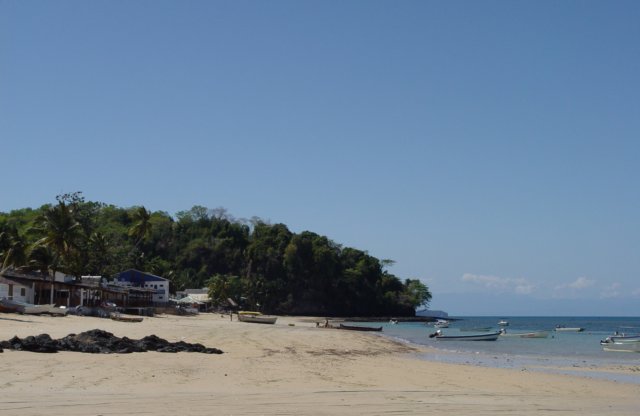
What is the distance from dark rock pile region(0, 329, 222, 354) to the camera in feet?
63.1

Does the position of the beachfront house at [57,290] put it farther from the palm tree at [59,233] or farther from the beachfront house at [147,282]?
the beachfront house at [147,282]

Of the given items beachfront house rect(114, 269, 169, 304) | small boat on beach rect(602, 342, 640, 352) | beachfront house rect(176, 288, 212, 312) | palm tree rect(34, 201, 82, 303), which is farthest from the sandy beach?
beachfront house rect(176, 288, 212, 312)

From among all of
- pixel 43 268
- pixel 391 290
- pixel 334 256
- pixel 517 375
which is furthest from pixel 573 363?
pixel 391 290

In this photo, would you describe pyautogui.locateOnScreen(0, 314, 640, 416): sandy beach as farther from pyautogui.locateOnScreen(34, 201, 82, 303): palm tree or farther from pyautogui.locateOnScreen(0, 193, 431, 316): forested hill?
pyautogui.locateOnScreen(0, 193, 431, 316): forested hill

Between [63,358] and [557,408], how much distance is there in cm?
1298

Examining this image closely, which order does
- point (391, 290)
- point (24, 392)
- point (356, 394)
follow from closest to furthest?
point (24, 392)
point (356, 394)
point (391, 290)

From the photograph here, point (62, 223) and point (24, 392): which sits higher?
point (62, 223)

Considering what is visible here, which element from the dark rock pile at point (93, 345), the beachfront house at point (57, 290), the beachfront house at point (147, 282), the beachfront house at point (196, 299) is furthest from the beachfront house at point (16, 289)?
the beachfront house at point (196, 299)

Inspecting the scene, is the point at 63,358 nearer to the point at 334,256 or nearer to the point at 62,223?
the point at 62,223

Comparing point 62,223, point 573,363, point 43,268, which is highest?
point 62,223

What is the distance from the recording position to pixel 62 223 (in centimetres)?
6281

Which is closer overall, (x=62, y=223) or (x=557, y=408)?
(x=557, y=408)

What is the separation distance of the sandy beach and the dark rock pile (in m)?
0.56

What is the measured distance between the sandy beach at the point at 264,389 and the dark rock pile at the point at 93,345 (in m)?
0.56
